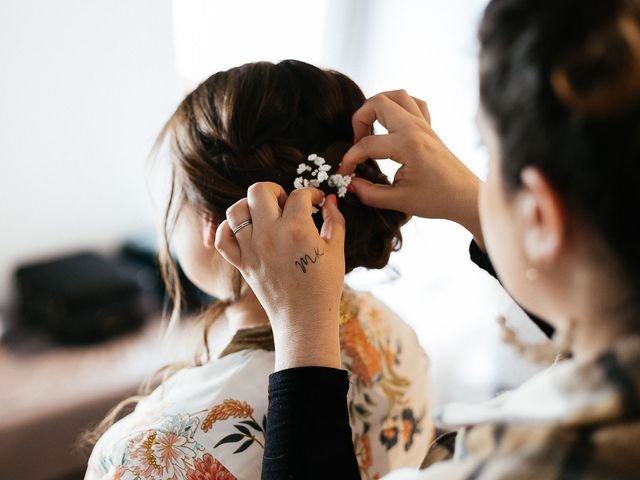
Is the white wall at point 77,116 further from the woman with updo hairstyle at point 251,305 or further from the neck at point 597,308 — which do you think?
the neck at point 597,308

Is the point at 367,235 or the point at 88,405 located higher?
the point at 367,235

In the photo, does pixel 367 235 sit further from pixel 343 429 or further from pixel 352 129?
pixel 343 429

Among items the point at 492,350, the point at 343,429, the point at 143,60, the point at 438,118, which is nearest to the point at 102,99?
the point at 143,60

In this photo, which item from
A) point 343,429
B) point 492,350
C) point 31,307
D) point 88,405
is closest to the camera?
point 343,429

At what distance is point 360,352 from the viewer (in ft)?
3.10

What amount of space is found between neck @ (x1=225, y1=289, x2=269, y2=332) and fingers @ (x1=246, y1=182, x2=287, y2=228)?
10.4 inches

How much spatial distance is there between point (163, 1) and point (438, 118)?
1086 mm

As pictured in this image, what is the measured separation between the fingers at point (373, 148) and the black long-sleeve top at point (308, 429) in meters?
0.32

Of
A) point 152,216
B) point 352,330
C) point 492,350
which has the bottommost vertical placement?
point 492,350

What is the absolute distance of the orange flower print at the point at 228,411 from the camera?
0.81 meters

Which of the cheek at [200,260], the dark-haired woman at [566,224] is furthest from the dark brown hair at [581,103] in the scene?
the cheek at [200,260]

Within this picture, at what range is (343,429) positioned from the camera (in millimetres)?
657

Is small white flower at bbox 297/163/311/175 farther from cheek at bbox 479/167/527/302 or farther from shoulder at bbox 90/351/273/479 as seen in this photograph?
cheek at bbox 479/167/527/302

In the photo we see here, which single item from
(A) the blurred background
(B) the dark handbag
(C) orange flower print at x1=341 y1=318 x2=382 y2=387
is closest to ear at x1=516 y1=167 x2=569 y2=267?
(C) orange flower print at x1=341 y1=318 x2=382 y2=387
